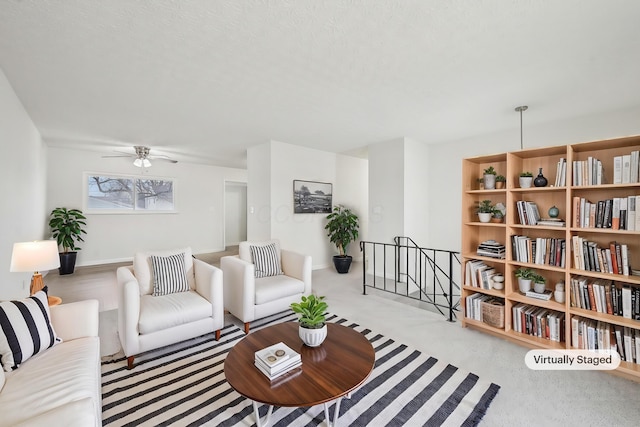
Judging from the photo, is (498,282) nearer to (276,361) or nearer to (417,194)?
(417,194)

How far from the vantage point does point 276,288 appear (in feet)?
9.89

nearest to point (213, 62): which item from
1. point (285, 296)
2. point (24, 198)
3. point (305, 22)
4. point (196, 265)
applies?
point (305, 22)

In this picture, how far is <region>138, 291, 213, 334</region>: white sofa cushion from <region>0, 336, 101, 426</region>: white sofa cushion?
533 millimetres

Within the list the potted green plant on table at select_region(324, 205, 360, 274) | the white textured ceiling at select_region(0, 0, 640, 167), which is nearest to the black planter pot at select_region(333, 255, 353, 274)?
the potted green plant on table at select_region(324, 205, 360, 274)

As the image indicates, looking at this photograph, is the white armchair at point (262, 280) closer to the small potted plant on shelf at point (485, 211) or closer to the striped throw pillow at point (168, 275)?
the striped throw pillow at point (168, 275)

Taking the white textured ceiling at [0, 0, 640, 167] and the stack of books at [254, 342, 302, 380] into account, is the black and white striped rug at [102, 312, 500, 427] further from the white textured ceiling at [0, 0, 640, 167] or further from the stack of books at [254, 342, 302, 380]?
the white textured ceiling at [0, 0, 640, 167]

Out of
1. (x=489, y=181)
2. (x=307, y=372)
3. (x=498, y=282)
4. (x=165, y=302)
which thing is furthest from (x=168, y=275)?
(x=489, y=181)

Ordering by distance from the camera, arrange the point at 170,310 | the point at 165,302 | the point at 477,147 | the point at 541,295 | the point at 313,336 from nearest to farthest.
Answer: the point at 313,336 → the point at 170,310 → the point at 165,302 → the point at 541,295 → the point at 477,147

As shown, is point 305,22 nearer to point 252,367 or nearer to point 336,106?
point 336,106

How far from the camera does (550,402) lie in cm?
182

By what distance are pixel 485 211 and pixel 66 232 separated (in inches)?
268

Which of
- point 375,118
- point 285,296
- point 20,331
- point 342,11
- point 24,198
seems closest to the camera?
point 20,331

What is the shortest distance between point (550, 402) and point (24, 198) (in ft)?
18.0

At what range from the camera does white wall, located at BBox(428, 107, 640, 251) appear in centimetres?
327
